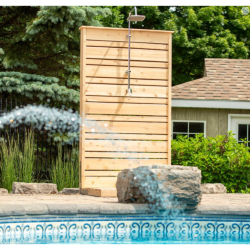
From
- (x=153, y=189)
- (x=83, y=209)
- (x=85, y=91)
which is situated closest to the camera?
(x=83, y=209)

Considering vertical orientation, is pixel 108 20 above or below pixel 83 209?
above

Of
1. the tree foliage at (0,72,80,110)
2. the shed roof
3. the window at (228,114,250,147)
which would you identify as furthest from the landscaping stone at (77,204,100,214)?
the window at (228,114,250,147)

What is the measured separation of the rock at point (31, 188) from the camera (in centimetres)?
644

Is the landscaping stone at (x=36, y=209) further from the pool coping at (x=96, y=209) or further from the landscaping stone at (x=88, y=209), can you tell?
the landscaping stone at (x=88, y=209)

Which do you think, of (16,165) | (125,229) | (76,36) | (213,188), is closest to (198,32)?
(76,36)

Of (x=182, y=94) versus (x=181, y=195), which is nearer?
(x=181, y=195)

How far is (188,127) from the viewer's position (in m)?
9.52

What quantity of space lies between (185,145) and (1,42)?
5606mm

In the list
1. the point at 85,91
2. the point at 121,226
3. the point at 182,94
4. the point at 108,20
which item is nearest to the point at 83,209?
the point at 121,226

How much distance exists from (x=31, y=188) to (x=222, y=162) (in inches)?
130

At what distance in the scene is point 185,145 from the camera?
7719 mm

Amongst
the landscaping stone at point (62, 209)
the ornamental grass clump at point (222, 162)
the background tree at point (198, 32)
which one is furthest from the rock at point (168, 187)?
the background tree at point (198, 32)

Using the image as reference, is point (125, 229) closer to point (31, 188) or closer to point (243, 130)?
point (31, 188)

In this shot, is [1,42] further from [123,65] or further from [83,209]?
[83,209]
